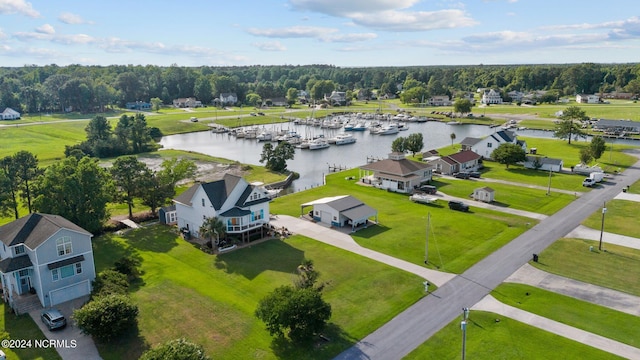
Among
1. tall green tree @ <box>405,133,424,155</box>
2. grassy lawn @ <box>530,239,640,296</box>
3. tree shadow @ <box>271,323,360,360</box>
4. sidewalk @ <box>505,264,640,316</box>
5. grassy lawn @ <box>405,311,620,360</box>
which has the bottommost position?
grassy lawn @ <box>405,311,620,360</box>

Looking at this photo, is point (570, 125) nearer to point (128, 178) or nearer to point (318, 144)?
point (318, 144)

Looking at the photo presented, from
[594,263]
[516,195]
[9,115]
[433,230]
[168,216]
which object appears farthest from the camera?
[9,115]

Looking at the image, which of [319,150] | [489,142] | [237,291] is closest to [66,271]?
[237,291]

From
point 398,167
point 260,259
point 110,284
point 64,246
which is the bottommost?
point 260,259

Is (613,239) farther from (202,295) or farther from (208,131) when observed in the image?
(208,131)

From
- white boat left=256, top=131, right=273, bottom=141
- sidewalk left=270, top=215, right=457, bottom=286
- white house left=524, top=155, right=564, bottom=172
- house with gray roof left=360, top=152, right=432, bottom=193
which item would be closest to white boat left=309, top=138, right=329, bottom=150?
white boat left=256, top=131, right=273, bottom=141

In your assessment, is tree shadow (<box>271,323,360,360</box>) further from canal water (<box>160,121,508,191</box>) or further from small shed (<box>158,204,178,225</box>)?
canal water (<box>160,121,508,191</box>)

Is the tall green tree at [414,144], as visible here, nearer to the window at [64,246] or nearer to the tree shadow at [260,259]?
the tree shadow at [260,259]
